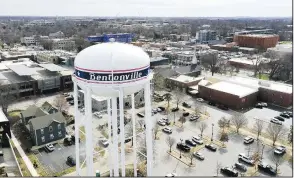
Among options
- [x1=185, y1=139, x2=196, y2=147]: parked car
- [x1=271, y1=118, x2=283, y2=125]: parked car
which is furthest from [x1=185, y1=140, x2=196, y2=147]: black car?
[x1=271, y1=118, x2=283, y2=125]: parked car

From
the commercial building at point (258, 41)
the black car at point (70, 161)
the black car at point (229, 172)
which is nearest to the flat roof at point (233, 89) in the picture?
the black car at point (229, 172)

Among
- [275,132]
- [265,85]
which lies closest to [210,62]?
[265,85]

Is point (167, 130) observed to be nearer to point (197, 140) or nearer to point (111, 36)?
point (197, 140)

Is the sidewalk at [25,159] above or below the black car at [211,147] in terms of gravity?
below

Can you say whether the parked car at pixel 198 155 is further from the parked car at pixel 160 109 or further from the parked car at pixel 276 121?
the parked car at pixel 276 121

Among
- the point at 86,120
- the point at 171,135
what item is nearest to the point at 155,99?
the point at 171,135

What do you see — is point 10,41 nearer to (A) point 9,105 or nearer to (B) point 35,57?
(B) point 35,57
